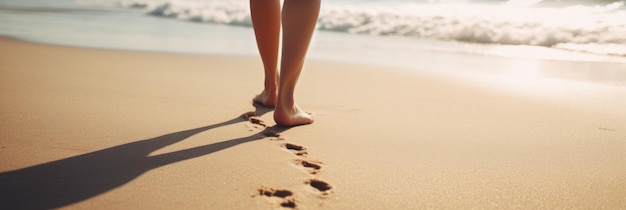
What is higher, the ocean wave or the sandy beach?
the sandy beach

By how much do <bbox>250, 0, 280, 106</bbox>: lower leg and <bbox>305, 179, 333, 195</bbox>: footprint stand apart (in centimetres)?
95

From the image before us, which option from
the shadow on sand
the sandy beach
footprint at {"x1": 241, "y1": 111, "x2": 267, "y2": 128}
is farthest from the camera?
footprint at {"x1": 241, "y1": 111, "x2": 267, "y2": 128}

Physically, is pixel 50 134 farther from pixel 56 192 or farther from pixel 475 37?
pixel 475 37

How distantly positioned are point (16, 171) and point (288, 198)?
0.71 meters

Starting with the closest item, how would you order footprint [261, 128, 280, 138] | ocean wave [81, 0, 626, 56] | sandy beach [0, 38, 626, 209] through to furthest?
sandy beach [0, 38, 626, 209]
footprint [261, 128, 280, 138]
ocean wave [81, 0, 626, 56]

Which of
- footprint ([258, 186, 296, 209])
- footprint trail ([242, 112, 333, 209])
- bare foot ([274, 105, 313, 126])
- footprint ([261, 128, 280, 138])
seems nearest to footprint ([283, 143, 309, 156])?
footprint trail ([242, 112, 333, 209])

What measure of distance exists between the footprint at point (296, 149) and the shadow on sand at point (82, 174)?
18 centimetres

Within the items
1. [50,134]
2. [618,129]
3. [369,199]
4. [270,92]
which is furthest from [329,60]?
[369,199]

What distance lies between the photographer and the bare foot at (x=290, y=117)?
6.59ft

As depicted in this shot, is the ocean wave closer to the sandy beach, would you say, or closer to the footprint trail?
the sandy beach

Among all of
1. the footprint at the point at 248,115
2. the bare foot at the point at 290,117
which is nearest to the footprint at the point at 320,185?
the bare foot at the point at 290,117

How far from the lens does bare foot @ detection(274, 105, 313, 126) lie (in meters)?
2.01

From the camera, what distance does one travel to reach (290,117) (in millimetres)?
2023

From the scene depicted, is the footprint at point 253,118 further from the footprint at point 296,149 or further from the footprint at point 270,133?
the footprint at point 296,149
